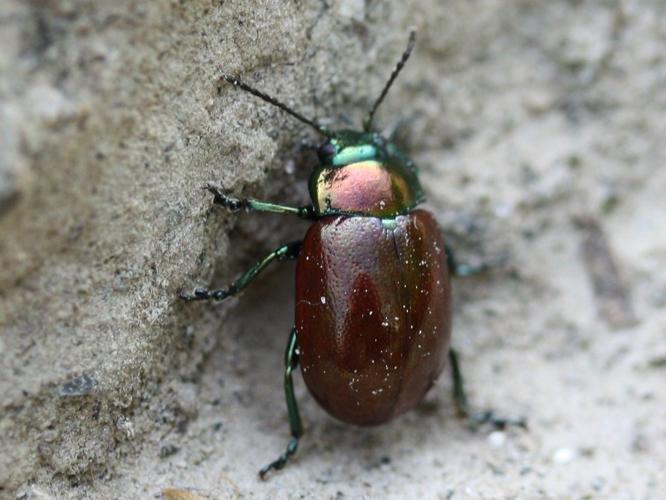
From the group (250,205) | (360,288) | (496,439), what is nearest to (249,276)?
(250,205)

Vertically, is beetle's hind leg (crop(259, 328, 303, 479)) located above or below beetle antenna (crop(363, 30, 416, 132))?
below

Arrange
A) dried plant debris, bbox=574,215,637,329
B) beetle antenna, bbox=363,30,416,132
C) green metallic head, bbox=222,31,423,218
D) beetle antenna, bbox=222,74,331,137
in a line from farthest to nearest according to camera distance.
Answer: dried plant debris, bbox=574,215,637,329 < beetle antenna, bbox=363,30,416,132 < green metallic head, bbox=222,31,423,218 < beetle antenna, bbox=222,74,331,137

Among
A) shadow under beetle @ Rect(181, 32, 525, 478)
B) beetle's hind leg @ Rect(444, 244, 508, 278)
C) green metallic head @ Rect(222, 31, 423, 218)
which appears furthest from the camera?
beetle's hind leg @ Rect(444, 244, 508, 278)

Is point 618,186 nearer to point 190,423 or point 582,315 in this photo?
point 582,315

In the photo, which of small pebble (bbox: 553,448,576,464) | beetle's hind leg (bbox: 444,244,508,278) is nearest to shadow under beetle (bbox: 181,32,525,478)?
beetle's hind leg (bbox: 444,244,508,278)

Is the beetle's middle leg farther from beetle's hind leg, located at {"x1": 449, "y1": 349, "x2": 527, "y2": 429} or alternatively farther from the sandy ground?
beetle's hind leg, located at {"x1": 449, "y1": 349, "x2": 527, "y2": 429}

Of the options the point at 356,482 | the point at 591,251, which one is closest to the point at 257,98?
the point at 356,482

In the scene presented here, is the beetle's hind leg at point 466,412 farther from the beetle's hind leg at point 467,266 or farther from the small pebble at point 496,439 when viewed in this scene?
the beetle's hind leg at point 467,266
